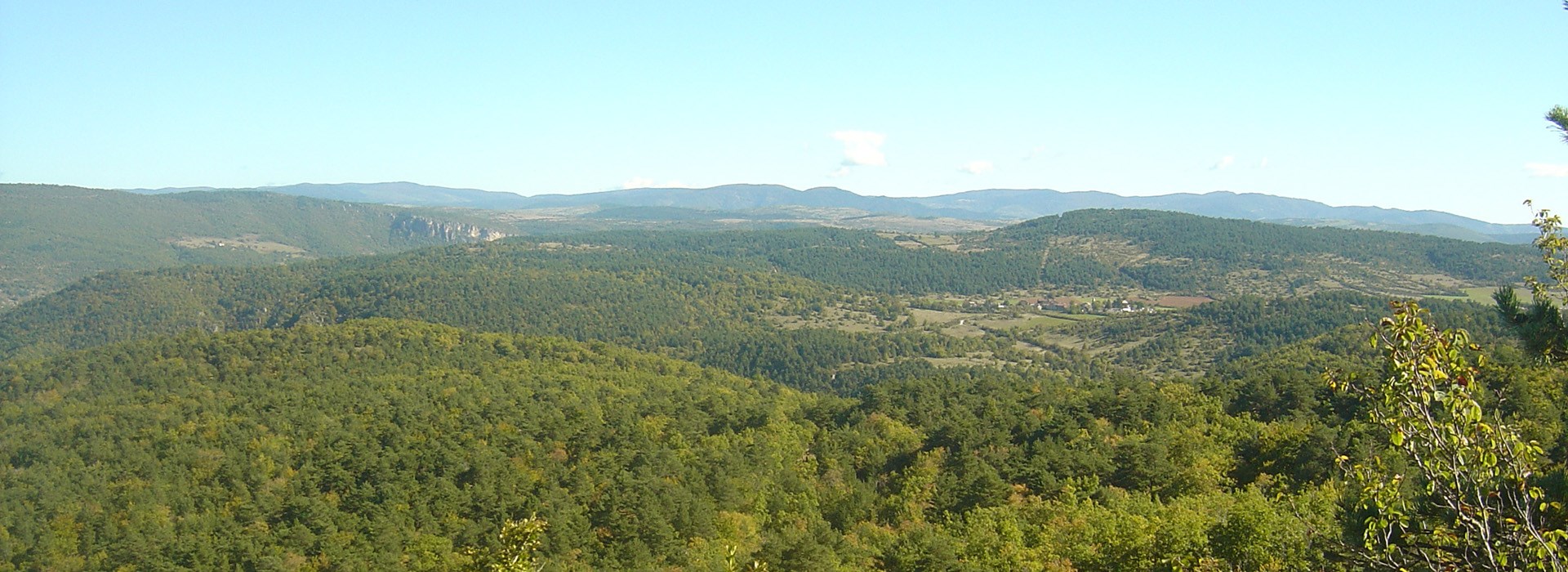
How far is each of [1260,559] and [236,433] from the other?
3073 inches

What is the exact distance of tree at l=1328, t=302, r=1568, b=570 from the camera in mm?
7004

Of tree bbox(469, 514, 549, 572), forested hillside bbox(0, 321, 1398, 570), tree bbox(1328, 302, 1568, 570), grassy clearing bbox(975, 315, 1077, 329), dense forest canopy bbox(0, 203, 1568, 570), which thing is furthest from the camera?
grassy clearing bbox(975, 315, 1077, 329)

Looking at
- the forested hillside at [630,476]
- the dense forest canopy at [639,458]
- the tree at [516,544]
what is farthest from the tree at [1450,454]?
the forested hillside at [630,476]

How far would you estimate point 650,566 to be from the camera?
1750 inches

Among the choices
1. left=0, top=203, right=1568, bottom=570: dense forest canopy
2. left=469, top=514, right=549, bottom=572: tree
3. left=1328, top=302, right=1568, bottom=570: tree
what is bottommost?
left=0, top=203, right=1568, bottom=570: dense forest canopy

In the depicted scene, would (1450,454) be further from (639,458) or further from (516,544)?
(639,458)

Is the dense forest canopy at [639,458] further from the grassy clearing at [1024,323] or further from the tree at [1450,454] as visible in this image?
the grassy clearing at [1024,323]

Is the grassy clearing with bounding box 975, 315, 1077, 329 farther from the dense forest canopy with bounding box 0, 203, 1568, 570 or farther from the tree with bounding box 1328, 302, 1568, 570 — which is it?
the tree with bounding box 1328, 302, 1568, 570

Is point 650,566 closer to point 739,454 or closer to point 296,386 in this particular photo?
point 739,454

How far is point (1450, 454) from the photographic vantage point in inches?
284

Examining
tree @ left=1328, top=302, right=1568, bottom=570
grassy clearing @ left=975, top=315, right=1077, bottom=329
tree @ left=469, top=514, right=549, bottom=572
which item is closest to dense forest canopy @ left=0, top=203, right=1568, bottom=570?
tree @ left=469, top=514, right=549, bottom=572

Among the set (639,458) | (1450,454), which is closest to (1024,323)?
(639,458)

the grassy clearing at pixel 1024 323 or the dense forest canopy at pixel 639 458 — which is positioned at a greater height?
the dense forest canopy at pixel 639 458

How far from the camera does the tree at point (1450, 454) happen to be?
700 centimetres
